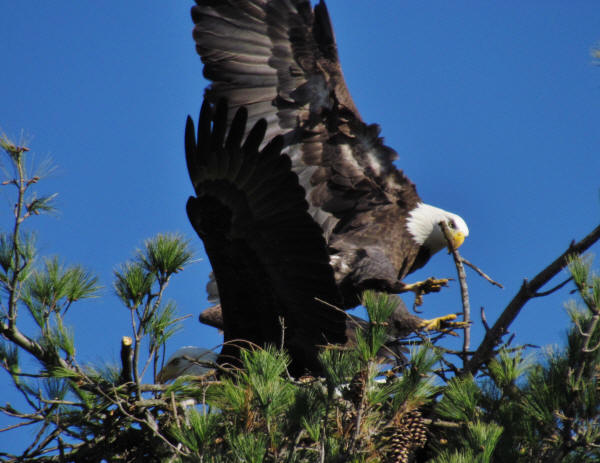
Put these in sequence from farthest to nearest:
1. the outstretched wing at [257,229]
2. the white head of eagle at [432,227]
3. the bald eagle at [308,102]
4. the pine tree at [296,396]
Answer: the white head of eagle at [432,227]
the bald eagle at [308,102]
the outstretched wing at [257,229]
the pine tree at [296,396]

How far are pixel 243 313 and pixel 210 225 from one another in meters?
0.59

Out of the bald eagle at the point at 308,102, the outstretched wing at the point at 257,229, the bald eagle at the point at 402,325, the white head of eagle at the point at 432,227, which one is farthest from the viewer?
the white head of eagle at the point at 432,227

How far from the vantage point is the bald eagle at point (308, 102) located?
489 cm

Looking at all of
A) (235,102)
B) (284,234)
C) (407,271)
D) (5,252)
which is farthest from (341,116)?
(5,252)

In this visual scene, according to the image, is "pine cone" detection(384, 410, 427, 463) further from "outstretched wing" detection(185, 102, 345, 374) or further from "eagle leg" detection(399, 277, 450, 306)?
"eagle leg" detection(399, 277, 450, 306)

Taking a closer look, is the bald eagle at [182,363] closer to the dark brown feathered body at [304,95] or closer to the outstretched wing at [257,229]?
the outstretched wing at [257,229]

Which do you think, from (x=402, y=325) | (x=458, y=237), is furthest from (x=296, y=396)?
(x=458, y=237)

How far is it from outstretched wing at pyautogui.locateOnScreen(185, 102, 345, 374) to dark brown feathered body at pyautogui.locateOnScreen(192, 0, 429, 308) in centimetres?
85

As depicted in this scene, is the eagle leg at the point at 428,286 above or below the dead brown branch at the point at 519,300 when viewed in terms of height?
above

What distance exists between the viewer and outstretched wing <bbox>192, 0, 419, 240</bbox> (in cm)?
491

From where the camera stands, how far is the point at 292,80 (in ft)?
16.3

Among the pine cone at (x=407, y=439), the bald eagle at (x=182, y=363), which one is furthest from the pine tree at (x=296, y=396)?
the bald eagle at (x=182, y=363)

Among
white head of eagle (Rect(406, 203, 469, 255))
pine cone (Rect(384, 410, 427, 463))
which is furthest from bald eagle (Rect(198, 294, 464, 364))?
pine cone (Rect(384, 410, 427, 463))

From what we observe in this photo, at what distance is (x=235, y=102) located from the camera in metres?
4.91
